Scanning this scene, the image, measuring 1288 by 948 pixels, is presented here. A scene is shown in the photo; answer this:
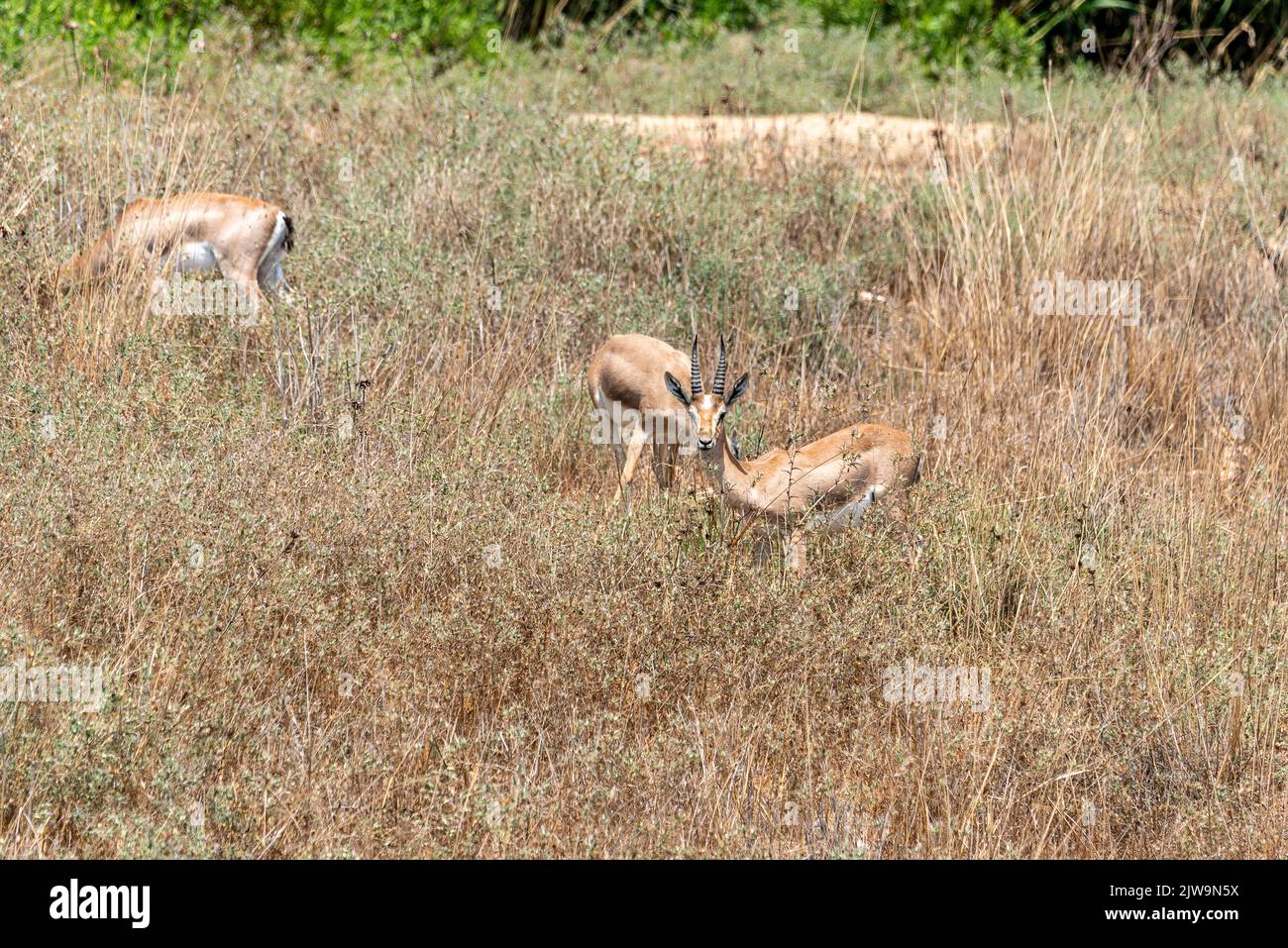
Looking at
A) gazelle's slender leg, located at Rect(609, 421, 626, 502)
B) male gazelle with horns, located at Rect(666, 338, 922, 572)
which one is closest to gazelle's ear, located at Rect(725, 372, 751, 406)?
male gazelle with horns, located at Rect(666, 338, 922, 572)

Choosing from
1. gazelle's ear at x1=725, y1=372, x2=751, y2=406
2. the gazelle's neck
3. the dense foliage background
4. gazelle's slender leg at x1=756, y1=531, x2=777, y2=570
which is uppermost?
the dense foliage background

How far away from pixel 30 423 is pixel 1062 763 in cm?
342

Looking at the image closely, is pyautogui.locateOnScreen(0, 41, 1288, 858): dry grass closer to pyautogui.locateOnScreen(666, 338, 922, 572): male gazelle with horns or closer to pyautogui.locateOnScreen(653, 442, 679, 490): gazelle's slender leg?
pyautogui.locateOnScreen(666, 338, 922, 572): male gazelle with horns

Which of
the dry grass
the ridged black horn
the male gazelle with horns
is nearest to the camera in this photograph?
the dry grass

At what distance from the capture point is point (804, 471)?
5.48 metres

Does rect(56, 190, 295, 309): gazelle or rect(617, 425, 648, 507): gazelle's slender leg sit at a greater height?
rect(56, 190, 295, 309): gazelle

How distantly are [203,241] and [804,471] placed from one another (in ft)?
10.3

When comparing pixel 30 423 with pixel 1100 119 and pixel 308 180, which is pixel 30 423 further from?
pixel 1100 119

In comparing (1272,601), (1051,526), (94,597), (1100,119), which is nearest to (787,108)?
(1100,119)

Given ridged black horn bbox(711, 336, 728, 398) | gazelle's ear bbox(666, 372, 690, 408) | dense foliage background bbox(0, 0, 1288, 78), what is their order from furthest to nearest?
dense foliage background bbox(0, 0, 1288, 78) < gazelle's ear bbox(666, 372, 690, 408) < ridged black horn bbox(711, 336, 728, 398)

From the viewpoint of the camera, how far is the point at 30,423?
4898 millimetres

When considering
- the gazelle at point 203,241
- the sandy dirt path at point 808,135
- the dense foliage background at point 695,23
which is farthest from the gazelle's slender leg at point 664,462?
the dense foliage background at point 695,23

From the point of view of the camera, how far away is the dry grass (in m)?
3.79

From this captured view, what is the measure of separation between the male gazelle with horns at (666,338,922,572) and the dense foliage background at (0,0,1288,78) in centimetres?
576
